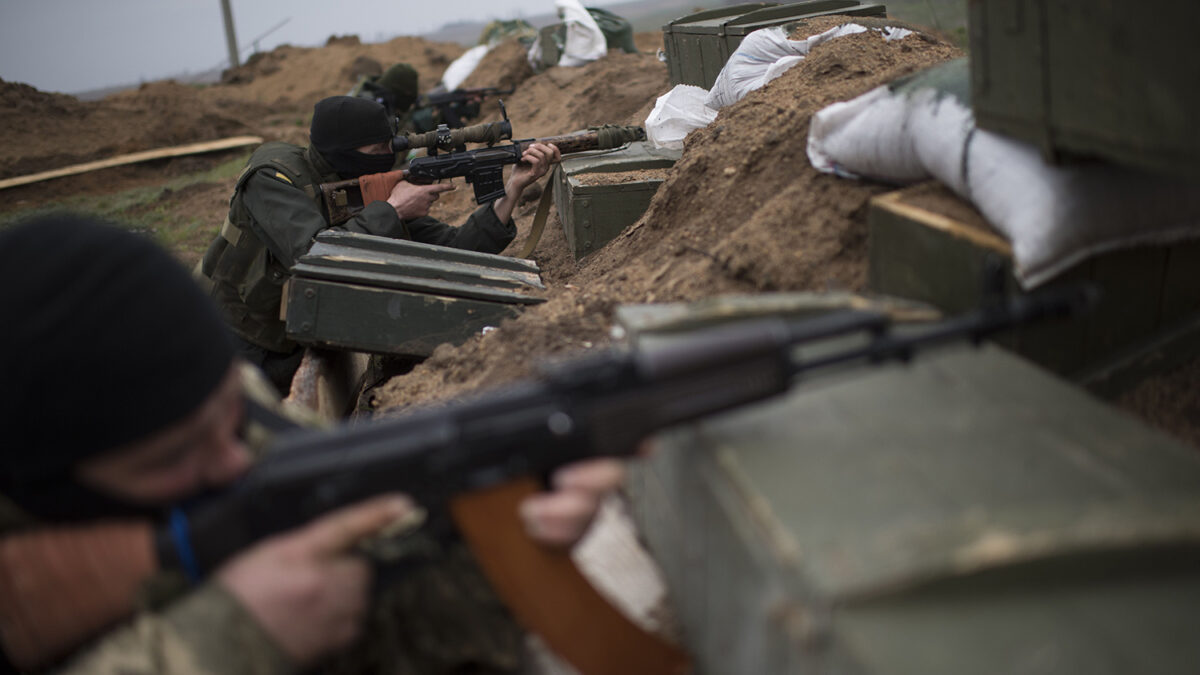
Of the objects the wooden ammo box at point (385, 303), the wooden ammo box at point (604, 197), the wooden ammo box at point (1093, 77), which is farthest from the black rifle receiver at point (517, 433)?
the wooden ammo box at point (604, 197)

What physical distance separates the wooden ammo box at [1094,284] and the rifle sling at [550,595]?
1.19 meters

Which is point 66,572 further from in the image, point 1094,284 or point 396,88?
point 396,88

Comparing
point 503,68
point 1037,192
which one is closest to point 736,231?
point 1037,192

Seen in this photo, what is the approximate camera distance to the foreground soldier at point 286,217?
4.68m

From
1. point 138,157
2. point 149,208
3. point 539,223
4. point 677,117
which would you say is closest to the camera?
point 677,117

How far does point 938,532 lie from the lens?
1143mm

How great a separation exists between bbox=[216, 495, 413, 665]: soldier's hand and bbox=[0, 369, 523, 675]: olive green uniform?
1.1 inches

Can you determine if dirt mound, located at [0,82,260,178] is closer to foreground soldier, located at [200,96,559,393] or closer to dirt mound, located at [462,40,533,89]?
dirt mound, located at [462,40,533,89]

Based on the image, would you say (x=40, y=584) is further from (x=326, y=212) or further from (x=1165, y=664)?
(x=326, y=212)

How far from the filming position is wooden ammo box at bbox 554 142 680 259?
532cm

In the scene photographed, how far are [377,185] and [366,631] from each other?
13.3ft

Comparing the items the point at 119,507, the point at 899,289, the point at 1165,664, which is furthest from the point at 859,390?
the point at 119,507

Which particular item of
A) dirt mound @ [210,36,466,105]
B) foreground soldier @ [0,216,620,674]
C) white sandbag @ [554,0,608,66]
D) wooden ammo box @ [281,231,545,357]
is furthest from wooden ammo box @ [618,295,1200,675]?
dirt mound @ [210,36,466,105]

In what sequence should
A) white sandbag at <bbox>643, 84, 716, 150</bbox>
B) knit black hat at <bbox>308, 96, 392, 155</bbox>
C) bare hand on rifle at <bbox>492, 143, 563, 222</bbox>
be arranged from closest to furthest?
knit black hat at <bbox>308, 96, 392, 155</bbox>, white sandbag at <bbox>643, 84, 716, 150</bbox>, bare hand on rifle at <bbox>492, 143, 563, 222</bbox>
